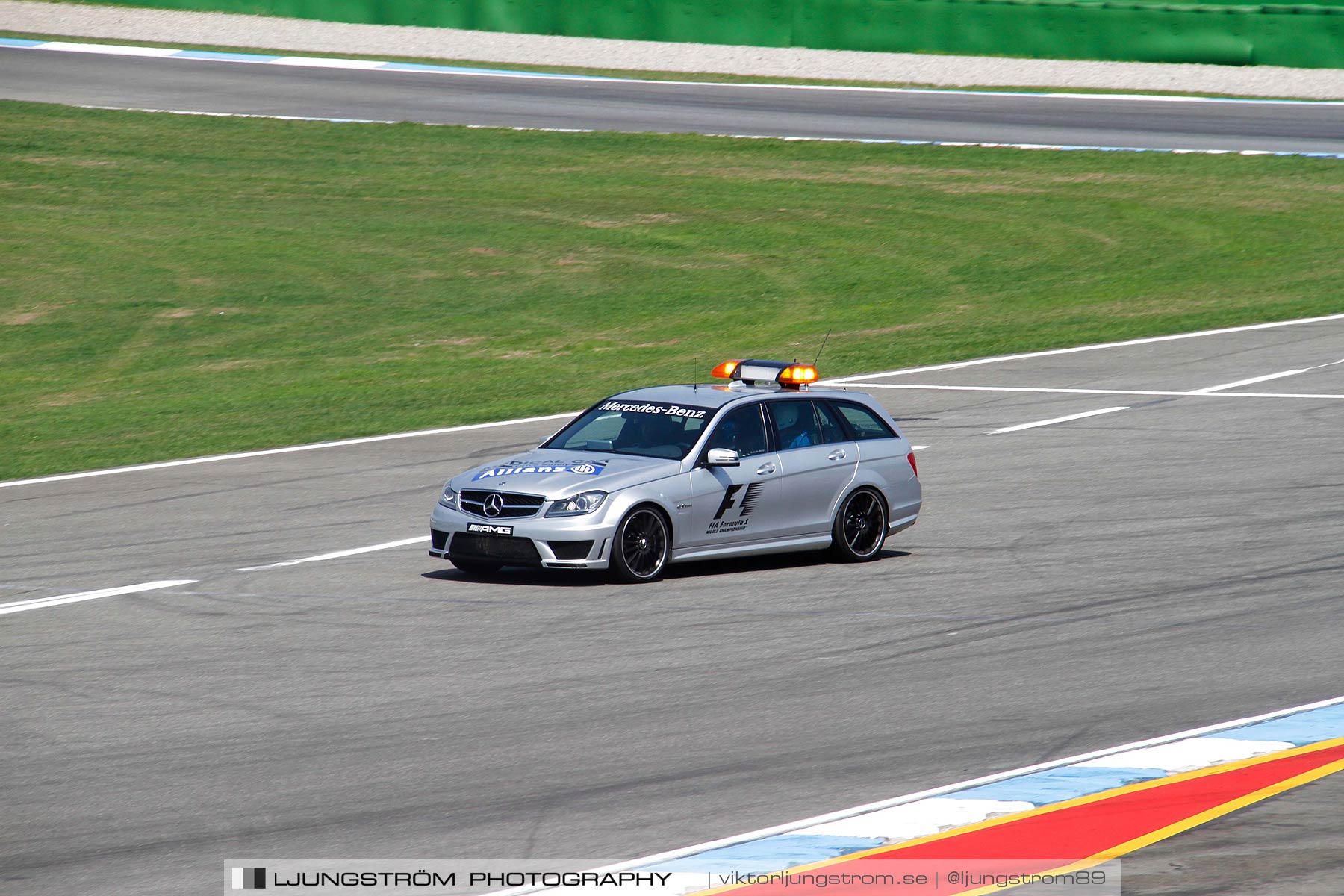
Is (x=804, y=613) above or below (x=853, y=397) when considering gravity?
below

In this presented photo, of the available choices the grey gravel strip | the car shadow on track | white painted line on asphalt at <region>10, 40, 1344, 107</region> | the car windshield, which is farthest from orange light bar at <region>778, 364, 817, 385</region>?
the grey gravel strip

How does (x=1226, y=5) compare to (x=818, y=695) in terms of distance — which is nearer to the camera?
(x=818, y=695)

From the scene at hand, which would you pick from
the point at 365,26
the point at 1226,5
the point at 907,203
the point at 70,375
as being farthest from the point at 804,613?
the point at 365,26

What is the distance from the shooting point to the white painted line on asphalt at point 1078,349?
22.9m

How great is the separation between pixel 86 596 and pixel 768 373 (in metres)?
5.60

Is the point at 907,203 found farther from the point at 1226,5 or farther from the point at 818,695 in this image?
the point at 818,695

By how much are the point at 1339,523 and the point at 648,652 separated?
6659 millimetres

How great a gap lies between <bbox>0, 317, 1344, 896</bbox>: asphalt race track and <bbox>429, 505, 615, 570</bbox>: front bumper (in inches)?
9.5

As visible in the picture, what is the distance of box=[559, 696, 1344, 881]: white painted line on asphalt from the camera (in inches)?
269

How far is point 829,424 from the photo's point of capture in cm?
1426

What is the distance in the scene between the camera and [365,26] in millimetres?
46188

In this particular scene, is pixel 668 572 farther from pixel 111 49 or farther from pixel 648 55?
pixel 111 49

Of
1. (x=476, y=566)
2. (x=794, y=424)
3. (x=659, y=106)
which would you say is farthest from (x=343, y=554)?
(x=659, y=106)

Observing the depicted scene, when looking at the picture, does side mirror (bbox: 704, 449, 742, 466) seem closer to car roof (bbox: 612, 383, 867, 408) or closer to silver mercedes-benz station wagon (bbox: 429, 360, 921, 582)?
silver mercedes-benz station wagon (bbox: 429, 360, 921, 582)
